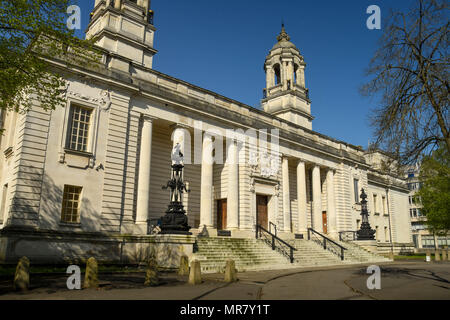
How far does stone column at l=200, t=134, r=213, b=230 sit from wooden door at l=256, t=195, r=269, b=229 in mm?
4931

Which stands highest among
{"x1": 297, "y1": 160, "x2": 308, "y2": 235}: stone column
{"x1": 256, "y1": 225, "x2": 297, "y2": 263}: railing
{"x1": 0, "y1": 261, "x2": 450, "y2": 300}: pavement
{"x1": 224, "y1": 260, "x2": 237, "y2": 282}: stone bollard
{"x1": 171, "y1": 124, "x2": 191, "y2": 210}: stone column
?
{"x1": 171, "y1": 124, "x2": 191, "y2": 210}: stone column

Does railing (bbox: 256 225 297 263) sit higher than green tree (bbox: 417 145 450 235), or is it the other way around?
green tree (bbox: 417 145 450 235)

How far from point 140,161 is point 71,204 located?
457cm

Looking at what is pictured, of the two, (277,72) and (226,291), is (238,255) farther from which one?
(277,72)

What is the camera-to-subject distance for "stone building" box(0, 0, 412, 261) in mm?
16250

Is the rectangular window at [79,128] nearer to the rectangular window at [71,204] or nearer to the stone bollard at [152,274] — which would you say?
the rectangular window at [71,204]

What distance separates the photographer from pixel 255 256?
64.2ft

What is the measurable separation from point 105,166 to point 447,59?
15.4 metres

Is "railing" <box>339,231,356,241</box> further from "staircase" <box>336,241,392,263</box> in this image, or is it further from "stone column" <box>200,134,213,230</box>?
"stone column" <box>200,134,213,230</box>

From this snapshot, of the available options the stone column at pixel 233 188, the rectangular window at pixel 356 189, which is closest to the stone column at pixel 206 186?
the stone column at pixel 233 188

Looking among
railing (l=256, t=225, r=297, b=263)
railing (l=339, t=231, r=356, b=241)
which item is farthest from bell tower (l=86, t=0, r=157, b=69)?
railing (l=339, t=231, r=356, b=241)

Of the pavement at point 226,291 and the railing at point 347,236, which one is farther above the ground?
the railing at point 347,236

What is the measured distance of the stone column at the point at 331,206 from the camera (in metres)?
32.1

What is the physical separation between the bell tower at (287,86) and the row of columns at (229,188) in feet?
22.2
